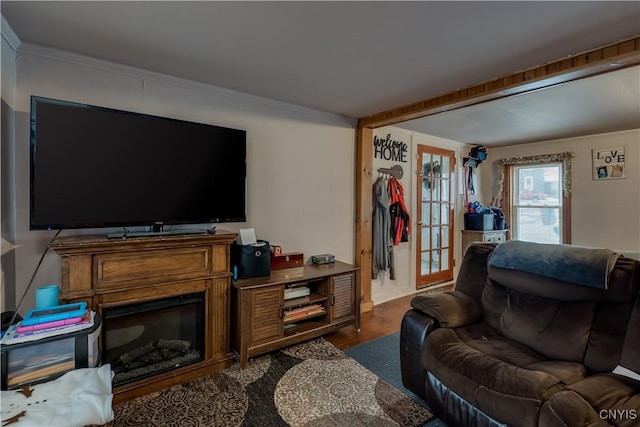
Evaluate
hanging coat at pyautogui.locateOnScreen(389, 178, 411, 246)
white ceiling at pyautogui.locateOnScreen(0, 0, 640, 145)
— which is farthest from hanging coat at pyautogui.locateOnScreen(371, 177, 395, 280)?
white ceiling at pyautogui.locateOnScreen(0, 0, 640, 145)

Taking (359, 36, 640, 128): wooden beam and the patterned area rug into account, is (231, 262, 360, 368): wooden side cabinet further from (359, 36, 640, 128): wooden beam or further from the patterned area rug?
(359, 36, 640, 128): wooden beam

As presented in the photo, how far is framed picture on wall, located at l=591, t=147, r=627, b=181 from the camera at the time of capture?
156 inches

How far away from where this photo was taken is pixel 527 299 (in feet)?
6.11

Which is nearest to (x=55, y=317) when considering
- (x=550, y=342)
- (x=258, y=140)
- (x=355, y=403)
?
(x=355, y=403)

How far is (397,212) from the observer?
12.7 ft

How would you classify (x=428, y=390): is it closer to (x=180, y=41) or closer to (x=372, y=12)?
(x=372, y=12)

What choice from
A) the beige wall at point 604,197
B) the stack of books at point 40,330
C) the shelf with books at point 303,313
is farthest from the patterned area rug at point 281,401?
the beige wall at point 604,197

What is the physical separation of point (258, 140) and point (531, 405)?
2.56m

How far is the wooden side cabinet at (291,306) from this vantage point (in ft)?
7.49

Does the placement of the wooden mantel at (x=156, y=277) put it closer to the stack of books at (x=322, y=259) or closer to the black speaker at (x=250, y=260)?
the black speaker at (x=250, y=260)

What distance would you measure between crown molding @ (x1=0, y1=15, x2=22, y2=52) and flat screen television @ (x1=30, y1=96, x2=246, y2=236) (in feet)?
1.28

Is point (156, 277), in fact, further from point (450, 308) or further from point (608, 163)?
point (608, 163)

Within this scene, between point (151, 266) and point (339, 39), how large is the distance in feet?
5.94

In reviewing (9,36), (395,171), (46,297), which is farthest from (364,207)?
(9,36)
